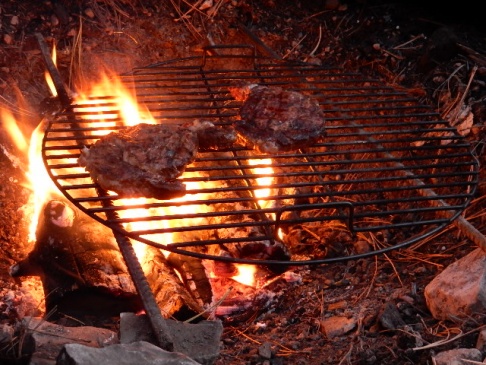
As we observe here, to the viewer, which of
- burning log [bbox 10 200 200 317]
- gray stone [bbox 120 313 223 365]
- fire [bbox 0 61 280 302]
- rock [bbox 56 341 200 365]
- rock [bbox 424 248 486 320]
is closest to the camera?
rock [bbox 56 341 200 365]

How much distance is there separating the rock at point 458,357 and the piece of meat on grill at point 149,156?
1.33 metres

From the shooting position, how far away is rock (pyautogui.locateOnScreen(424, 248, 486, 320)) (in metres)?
2.63

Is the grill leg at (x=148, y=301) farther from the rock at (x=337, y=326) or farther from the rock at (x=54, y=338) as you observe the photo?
the rock at (x=337, y=326)

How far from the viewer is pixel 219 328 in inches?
98.9

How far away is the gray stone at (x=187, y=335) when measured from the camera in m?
2.37

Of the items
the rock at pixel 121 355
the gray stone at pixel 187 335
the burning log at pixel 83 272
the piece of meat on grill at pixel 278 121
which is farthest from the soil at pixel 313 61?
the piece of meat on grill at pixel 278 121

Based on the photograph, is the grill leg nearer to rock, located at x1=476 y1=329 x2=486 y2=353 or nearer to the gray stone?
the gray stone

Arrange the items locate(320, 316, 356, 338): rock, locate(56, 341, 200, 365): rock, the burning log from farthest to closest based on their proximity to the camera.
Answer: the burning log, locate(320, 316, 356, 338): rock, locate(56, 341, 200, 365): rock

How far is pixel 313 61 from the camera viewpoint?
4.85m

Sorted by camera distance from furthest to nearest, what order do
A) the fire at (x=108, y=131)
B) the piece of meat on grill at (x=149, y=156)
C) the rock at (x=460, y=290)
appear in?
the fire at (x=108, y=131), the piece of meat on grill at (x=149, y=156), the rock at (x=460, y=290)

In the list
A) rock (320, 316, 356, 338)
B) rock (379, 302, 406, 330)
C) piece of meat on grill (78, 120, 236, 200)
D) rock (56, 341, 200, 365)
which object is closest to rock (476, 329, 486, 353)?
rock (379, 302, 406, 330)

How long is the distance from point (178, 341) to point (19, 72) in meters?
2.68

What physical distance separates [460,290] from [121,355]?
1.58 metres

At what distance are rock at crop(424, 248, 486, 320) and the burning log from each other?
1201mm
